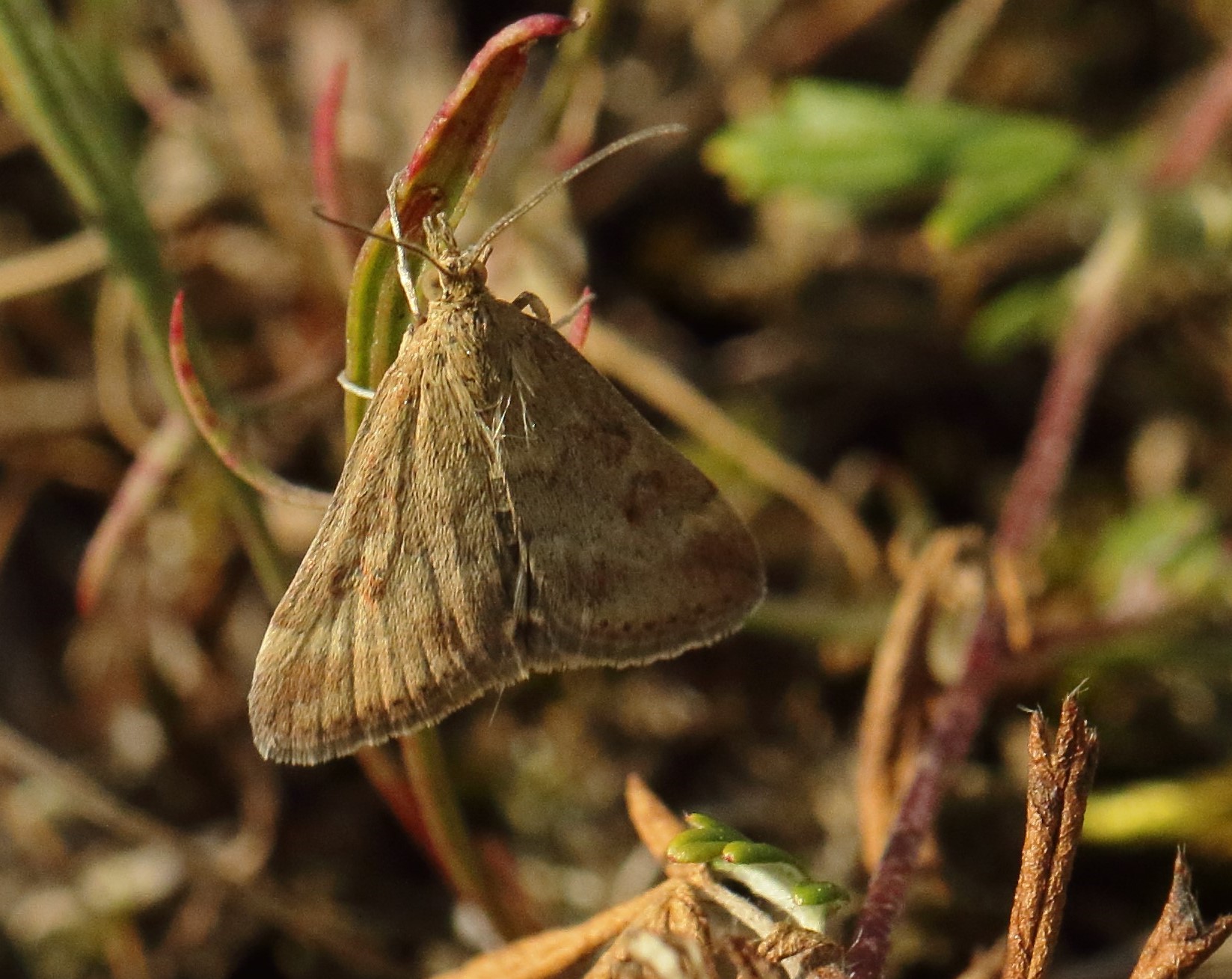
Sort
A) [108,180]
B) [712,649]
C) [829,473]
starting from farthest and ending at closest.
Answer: [829,473], [712,649], [108,180]

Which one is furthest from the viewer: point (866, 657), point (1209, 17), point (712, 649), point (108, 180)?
point (1209, 17)

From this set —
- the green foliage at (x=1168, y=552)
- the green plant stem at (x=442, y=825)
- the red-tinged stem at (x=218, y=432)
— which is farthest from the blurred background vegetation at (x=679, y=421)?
the red-tinged stem at (x=218, y=432)

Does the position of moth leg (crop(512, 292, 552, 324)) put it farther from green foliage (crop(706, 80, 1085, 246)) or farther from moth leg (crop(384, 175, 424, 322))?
green foliage (crop(706, 80, 1085, 246))

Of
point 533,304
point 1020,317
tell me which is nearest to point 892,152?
point 1020,317

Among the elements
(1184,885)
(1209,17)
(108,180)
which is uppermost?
(108,180)

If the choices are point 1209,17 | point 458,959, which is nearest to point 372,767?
point 458,959

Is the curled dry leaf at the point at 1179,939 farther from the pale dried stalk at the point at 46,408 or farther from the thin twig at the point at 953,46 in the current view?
the pale dried stalk at the point at 46,408

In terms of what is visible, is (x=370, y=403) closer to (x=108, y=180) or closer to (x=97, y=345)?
(x=108, y=180)
